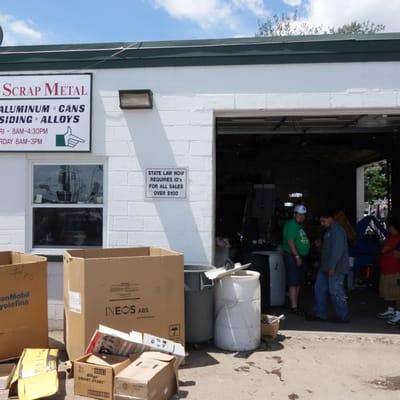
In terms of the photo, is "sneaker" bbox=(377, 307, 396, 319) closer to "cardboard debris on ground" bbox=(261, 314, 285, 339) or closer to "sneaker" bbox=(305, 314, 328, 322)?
"sneaker" bbox=(305, 314, 328, 322)

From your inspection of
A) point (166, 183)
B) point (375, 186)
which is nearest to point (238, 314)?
point (166, 183)

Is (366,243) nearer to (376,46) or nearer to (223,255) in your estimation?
(223,255)

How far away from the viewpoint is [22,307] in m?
5.70

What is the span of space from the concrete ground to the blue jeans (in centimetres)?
34

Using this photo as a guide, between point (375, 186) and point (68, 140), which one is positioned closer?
point (68, 140)

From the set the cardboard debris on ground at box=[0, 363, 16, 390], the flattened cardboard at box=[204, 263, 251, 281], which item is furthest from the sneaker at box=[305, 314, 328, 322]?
the cardboard debris on ground at box=[0, 363, 16, 390]

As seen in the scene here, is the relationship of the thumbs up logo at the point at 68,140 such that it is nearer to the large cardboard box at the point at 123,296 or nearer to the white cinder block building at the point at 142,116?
the white cinder block building at the point at 142,116

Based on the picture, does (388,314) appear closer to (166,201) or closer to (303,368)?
(303,368)

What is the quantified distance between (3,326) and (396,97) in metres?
5.46

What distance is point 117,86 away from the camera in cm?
729

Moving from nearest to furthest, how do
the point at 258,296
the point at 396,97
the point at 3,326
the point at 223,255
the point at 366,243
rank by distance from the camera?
the point at 3,326
the point at 258,296
the point at 396,97
the point at 223,255
the point at 366,243

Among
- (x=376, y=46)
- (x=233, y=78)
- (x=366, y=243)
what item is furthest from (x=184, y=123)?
(x=366, y=243)

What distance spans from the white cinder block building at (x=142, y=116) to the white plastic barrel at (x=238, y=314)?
79 centimetres

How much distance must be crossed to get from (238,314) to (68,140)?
126 inches
